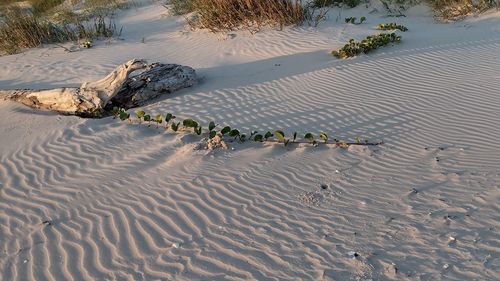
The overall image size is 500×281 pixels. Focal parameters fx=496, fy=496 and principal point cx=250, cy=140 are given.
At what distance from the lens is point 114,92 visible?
7.27m

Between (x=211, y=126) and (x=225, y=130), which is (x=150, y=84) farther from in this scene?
(x=225, y=130)

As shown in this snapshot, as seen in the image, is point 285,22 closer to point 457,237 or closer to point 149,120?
point 149,120

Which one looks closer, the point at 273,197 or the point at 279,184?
the point at 273,197

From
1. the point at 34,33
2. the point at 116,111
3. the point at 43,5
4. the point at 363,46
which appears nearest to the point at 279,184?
the point at 116,111

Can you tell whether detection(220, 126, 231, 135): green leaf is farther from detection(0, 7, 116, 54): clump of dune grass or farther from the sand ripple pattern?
detection(0, 7, 116, 54): clump of dune grass

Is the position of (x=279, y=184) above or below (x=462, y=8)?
below

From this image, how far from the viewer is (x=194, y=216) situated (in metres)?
4.44

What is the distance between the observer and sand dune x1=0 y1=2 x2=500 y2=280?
12.5 ft

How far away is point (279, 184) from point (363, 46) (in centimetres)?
495

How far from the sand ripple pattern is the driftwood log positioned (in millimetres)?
537

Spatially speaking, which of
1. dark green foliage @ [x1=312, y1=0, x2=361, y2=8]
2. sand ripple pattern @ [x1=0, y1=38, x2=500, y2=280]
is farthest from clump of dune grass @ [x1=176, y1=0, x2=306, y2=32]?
sand ripple pattern @ [x1=0, y1=38, x2=500, y2=280]

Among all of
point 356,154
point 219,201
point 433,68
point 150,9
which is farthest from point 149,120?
point 150,9

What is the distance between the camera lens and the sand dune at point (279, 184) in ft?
12.5

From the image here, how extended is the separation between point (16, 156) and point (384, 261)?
14.9ft
